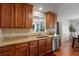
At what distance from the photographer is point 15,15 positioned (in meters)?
4.04

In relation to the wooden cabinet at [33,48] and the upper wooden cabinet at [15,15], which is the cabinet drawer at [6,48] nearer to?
the upper wooden cabinet at [15,15]

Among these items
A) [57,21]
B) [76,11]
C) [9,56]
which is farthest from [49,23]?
[9,56]

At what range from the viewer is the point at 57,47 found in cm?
611

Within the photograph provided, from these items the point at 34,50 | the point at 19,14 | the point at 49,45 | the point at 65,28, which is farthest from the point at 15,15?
the point at 49,45

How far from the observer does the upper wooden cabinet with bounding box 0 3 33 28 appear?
3809 millimetres

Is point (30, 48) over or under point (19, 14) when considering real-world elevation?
under

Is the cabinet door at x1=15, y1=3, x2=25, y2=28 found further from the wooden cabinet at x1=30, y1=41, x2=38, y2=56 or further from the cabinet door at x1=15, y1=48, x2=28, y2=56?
the cabinet door at x1=15, y1=48, x2=28, y2=56

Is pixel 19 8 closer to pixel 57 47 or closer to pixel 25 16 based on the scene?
pixel 25 16

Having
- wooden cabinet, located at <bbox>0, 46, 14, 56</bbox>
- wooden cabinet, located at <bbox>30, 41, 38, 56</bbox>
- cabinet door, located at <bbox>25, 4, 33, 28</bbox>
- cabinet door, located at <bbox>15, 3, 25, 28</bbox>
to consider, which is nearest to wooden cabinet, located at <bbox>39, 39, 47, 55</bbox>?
wooden cabinet, located at <bbox>30, 41, 38, 56</bbox>

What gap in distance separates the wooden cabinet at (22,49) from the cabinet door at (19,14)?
672 millimetres

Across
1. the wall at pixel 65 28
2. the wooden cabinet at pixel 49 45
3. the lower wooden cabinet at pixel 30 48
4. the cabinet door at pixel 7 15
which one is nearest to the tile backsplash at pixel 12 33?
the cabinet door at pixel 7 15

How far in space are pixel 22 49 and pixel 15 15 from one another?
1042mm

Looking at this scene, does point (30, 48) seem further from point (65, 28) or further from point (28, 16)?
point (65, 28)

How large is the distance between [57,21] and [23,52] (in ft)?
7.49
